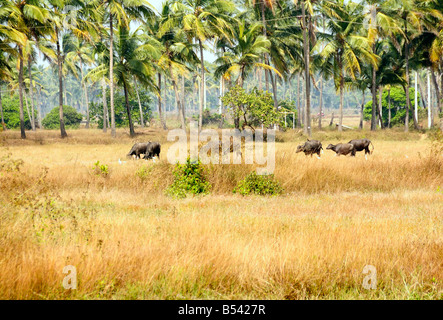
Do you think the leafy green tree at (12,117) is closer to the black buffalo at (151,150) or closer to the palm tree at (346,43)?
the palm tree at (346,43)

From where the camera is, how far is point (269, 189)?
10.1 metres

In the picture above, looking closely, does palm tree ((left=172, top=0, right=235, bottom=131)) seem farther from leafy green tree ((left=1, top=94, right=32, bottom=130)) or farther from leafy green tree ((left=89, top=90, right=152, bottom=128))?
leafy green tree ((left=1, top=94, right=32, bottom=130))

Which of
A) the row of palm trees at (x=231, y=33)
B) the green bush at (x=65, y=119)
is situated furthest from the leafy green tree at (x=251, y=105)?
the green bush at (x=65, y=119)

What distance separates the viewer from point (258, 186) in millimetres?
10102

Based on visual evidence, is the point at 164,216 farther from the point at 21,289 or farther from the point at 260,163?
the point at 260,163

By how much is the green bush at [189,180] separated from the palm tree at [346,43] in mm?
24792

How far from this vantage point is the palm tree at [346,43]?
31828mm

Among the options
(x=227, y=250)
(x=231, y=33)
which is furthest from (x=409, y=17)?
(x=227, y=250)

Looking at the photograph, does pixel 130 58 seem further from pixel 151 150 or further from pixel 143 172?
pixel 143 172

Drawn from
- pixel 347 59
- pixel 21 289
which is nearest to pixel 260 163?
pixel 21 289

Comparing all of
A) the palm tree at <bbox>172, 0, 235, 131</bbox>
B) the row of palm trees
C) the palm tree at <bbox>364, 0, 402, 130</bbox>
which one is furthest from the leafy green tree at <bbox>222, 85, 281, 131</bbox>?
the palm tree at <bbox>364, 0, 402, 130</bbox>

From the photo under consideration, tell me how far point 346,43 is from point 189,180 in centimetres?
2826

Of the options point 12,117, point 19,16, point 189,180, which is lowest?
point 189,180
